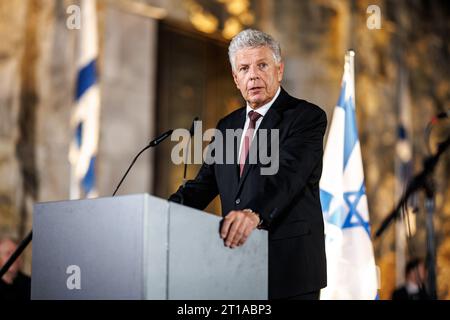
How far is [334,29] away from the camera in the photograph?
985cm

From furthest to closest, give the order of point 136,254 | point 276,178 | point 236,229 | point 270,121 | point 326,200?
point 326,200 → point 270,121 → point 276,178 → point 236,229 → point 136,254

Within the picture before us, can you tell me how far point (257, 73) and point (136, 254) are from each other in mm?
1197

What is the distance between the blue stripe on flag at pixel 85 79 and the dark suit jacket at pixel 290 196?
3.40 metres

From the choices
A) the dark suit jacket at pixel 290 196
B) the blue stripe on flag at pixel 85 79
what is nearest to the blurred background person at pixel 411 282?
A: the blue stripe on flag at pixel 85 79

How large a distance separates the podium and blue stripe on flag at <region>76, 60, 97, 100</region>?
3.83m

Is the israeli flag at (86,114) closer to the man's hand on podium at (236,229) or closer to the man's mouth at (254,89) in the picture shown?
the man's mouth at (254,89)

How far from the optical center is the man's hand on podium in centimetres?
236

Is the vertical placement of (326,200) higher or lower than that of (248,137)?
higher

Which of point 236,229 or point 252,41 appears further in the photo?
point 252,41

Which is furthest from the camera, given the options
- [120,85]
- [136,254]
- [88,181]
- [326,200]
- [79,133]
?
[120,85]

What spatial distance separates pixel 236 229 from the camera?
2361mm

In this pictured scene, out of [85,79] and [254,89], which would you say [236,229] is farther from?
[85,79]

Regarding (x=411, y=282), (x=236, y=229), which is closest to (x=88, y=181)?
(x=236, y=229)

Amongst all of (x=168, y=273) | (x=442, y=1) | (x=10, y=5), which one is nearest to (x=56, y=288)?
(x=168, y=273)
